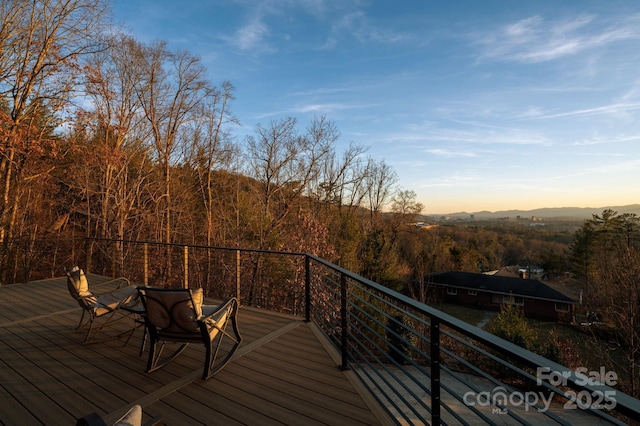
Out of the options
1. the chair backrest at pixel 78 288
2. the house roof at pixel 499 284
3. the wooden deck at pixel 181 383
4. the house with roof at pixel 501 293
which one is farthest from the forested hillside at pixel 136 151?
the house with roof at pixel 501 293

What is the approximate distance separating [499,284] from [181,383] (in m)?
33.4

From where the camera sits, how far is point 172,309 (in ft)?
8.69

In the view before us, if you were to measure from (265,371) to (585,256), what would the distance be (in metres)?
36.3

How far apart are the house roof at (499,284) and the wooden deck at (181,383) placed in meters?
27.4

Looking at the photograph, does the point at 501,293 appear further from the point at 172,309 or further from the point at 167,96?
the point at 172,309

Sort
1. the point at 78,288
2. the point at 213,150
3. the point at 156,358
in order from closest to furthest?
the point at 156,358 < the point at 78,288 < the point at 213,150

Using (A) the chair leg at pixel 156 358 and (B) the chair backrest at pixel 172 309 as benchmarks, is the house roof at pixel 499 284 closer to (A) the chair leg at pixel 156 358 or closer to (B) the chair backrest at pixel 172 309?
(A) the chair leg at pixel 156 358

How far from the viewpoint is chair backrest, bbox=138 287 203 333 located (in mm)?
2617

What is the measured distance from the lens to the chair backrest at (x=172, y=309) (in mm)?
2617

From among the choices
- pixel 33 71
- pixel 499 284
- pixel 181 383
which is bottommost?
pixel 499 284

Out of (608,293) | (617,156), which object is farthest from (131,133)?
(617,156)

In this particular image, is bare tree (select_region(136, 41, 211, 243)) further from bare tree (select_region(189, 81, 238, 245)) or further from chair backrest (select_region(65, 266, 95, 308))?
chair backrest (select_region(65, 266, 95, 308))

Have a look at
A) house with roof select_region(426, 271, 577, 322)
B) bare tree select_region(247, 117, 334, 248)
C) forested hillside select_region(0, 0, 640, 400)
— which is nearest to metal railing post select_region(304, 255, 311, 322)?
forested hillside select_region(0, 0, 640, 400)

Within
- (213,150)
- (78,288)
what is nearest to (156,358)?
(78,288)
